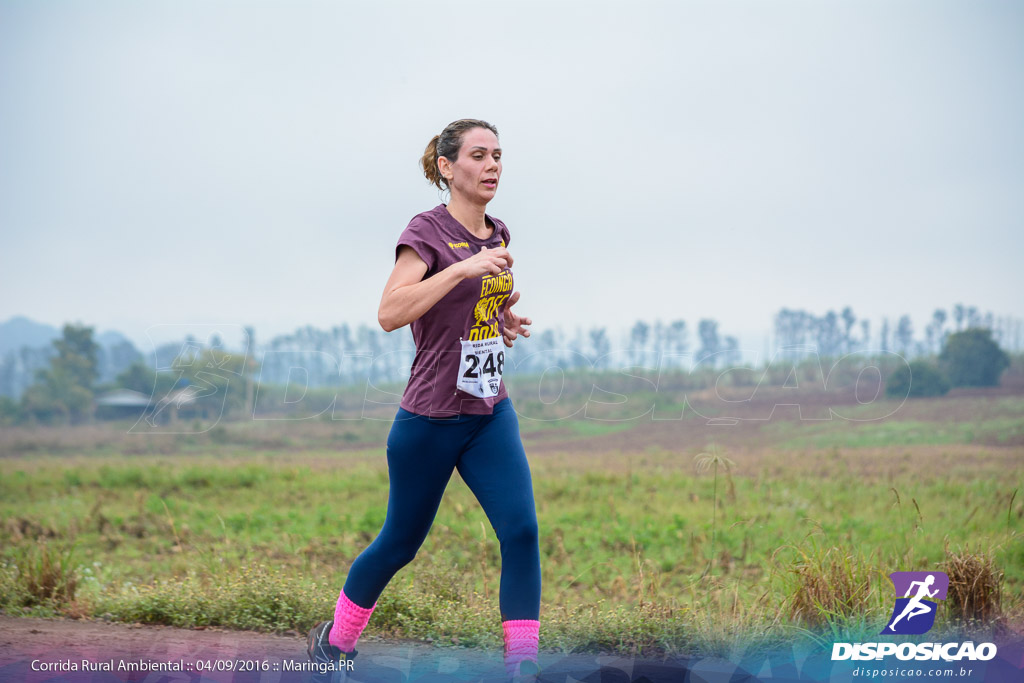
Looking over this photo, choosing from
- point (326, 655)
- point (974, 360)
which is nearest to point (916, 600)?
point (326, 655)

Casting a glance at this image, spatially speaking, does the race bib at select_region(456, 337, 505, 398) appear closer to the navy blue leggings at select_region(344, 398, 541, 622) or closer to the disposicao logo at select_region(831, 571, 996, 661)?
the navy blue leggings at select_region(344, 398, 541, 622)

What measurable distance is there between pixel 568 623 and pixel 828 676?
1.35 metres

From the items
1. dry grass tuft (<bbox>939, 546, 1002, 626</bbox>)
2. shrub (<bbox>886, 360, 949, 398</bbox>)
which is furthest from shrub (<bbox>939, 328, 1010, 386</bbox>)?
dry grass tuft (<bbox>939, 546, 1002, 626</bbox>)

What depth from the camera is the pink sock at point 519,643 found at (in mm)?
3256

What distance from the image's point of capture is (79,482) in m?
15.6

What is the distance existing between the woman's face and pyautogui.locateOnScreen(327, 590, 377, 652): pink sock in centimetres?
186

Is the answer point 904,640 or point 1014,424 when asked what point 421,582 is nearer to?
point 904,640

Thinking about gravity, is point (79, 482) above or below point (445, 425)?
below

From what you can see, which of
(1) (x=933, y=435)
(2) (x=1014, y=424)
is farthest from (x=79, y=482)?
(2) (x=1014, y=424)

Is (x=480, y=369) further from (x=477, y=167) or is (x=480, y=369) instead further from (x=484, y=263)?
(x=477, y=167)

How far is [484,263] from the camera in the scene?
10.4 feet

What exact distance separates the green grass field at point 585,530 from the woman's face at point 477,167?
2417mm

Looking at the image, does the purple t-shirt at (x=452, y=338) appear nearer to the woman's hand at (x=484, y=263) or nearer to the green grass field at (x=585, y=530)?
the woman's hand at (x=484, y=263)

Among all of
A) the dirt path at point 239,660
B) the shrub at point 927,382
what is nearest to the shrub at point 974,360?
the shrub at point 927,382
